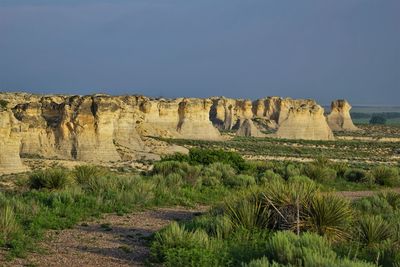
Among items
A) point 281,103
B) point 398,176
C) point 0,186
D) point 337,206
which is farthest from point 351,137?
point 337,206

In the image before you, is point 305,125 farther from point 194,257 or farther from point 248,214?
point 194,257

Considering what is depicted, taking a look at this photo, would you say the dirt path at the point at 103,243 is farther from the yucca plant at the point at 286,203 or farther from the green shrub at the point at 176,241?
the yucca plant at the point at 286,203

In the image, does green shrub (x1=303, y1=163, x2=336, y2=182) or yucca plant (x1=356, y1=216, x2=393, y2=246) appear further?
green shrub (x1=303, y1=163, x2=336, y2=182)

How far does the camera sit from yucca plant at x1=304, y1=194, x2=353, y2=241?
9.33 metres

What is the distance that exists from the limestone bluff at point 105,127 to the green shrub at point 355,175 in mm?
14967

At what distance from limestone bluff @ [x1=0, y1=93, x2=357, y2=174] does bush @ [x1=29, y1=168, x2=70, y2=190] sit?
12717mm

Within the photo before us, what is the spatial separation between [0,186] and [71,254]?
13470 millimetres

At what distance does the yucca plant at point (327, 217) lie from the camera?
9328 mm

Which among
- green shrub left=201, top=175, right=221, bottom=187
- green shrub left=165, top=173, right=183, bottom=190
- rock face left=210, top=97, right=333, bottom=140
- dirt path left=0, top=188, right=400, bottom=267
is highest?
rock face left=210, top=97, right=333, bottom=140

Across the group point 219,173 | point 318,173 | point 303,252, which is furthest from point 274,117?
point 303,252

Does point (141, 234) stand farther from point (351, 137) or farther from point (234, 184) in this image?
point (351, 137)

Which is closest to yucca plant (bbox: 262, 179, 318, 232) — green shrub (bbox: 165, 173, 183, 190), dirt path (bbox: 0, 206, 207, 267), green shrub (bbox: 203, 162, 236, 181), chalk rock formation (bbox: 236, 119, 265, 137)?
dirt path (bbox: 0, 206, 207, 267)

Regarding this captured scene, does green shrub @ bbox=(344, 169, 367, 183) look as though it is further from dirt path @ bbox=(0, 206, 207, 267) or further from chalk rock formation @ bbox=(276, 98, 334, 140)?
chalk rock formation @ bbox=(276, 98, 334, 140)

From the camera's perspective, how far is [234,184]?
17562mm
